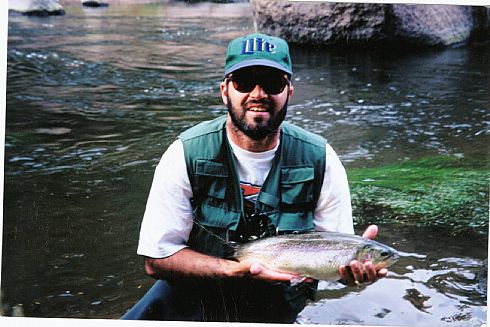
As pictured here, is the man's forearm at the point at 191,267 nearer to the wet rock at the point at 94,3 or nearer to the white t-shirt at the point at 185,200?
the white t-shirt at the point at 185,200

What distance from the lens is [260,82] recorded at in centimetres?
295

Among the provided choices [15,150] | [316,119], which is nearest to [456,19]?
[316,119]

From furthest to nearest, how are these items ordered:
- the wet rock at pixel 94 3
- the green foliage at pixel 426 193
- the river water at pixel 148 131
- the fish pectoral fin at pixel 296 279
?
the wet rock at pixel 94 3, the green foliage at pixel 426 193, the river water at pixel 148 131, the fish pectoral fin at pixel 296 279

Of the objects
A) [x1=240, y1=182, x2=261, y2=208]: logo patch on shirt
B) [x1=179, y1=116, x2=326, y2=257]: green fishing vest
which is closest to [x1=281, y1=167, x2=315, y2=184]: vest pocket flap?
[x1=179, y1=116, x2=326, y2=257]: green fishing vest

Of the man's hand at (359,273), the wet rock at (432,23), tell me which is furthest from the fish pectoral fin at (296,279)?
the wet rock at (432,23)

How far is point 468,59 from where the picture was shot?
3.74 metres

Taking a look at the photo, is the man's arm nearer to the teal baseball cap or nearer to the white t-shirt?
the white t-shirt

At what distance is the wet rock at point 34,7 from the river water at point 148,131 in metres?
0.05

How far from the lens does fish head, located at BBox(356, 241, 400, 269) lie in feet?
9.52

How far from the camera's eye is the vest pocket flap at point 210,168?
9.98 ft

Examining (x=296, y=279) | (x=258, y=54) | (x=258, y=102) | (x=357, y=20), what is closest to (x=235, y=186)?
(x=258, y=102)

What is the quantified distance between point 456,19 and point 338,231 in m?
1.47

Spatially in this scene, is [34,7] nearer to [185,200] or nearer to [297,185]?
[185,200]

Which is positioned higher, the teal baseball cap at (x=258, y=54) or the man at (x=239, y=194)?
the teal baseball cap at (x=258, y=54)
